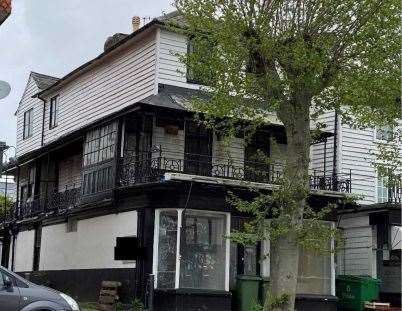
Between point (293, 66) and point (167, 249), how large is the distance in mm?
8116

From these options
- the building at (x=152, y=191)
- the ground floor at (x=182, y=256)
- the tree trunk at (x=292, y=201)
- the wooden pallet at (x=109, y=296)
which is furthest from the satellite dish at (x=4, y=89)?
the wooden pallet at (x=109, y=296)

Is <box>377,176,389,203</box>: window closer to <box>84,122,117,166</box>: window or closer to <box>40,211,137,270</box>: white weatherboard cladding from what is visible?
<box>40,211,137,270</box>: white weatherboard cladding

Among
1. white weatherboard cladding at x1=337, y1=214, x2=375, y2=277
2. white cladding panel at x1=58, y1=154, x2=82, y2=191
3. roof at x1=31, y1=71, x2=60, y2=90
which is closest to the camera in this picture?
white weatherboard cladding at x1=337, y1=214, x2=375, y2=277

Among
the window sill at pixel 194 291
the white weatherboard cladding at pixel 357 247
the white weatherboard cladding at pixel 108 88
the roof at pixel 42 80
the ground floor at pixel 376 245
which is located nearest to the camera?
the window sill at pixel 194 291

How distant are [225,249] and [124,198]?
3575mm

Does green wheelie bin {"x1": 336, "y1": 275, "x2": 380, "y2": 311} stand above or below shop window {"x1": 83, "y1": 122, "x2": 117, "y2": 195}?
below

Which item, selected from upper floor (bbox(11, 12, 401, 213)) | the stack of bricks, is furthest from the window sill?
the stack of bricks

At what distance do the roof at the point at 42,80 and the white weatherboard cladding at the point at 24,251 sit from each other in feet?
22.4

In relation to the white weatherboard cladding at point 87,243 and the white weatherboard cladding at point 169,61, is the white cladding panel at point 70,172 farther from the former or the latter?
the white weatherboard cladding at point 169,61

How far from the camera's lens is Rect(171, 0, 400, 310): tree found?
1459 centimetres

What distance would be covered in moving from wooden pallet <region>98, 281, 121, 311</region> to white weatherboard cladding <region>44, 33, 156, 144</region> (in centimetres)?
624

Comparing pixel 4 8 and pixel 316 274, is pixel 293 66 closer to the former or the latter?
pixel 4 8

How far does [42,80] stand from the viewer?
33.6 m

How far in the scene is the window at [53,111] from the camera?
31.2 m
